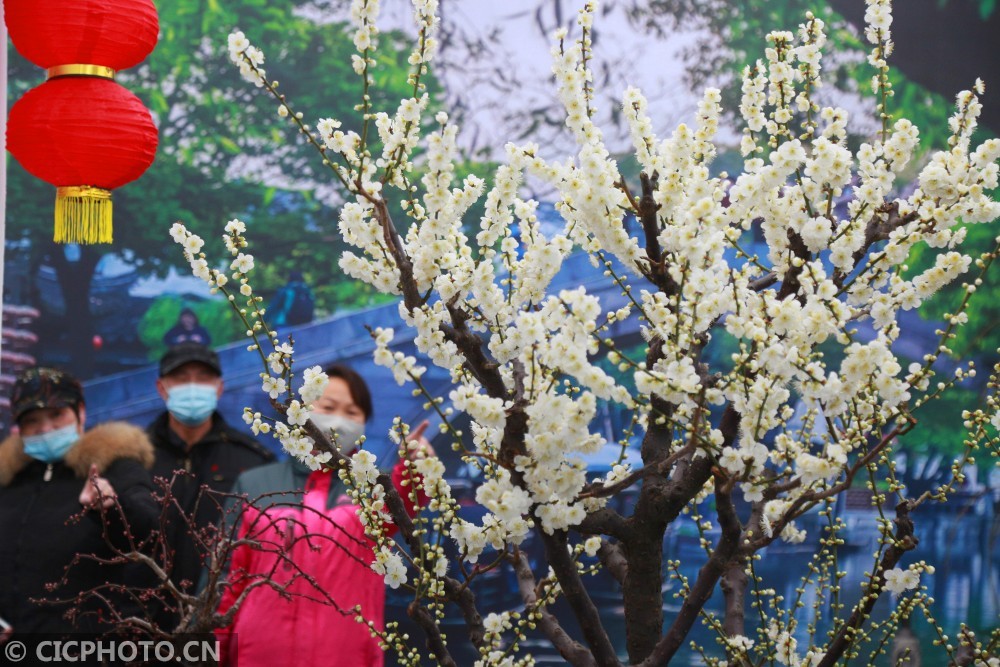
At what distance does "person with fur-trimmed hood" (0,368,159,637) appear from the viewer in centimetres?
280

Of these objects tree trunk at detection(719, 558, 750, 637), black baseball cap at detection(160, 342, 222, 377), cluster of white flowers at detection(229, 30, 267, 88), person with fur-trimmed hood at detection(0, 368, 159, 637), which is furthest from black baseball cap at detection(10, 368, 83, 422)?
tree trunk at detection(719, 558, 750, 637)

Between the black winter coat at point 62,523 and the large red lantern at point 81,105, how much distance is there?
70 cm

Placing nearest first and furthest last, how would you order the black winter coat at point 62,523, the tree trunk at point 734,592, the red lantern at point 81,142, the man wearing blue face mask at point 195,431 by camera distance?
the tree trunk at point 734,592 → the red lantern at point 81,142 → the black winter coat at point 62,523 → the man wearing blue face mask at point 195,431

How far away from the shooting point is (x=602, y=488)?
1.38m

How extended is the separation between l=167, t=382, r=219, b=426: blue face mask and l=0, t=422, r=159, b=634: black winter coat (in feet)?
0.59

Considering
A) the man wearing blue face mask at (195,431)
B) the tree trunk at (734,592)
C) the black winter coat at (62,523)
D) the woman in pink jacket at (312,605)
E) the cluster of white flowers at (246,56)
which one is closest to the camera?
the cluster of white flowers at (246,56)

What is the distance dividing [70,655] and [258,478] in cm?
54

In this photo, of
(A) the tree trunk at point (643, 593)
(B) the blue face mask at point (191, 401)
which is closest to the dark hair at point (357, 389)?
(B) the blue face mask at point (191, 401)

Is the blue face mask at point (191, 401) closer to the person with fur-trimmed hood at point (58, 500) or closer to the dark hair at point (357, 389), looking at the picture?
the person with fur-trimmed hood at point (58, 500)

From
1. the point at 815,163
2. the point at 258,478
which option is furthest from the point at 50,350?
the point at 815,163

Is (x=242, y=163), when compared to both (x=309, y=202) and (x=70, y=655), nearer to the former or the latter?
(x=309, y=202)

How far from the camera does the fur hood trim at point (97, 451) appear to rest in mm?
2908

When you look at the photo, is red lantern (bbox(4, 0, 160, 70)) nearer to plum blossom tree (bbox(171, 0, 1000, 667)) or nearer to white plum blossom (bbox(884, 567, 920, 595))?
plum blossom tree (bbox(171, 0, 1000, 667))

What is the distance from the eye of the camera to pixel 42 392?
115 inches
